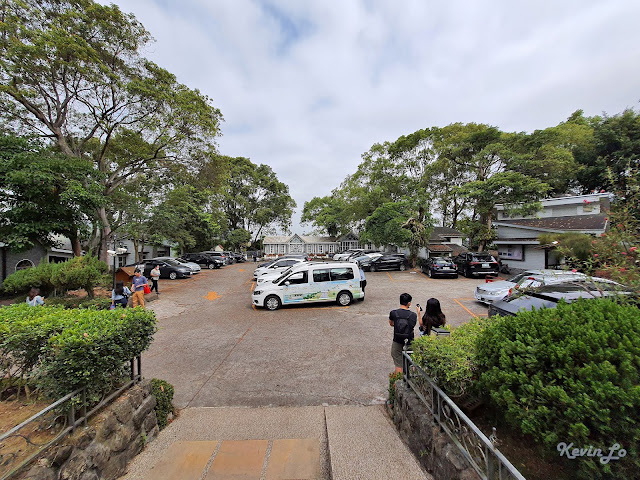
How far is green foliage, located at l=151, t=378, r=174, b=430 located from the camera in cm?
359

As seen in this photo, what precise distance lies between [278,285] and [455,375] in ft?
26.3

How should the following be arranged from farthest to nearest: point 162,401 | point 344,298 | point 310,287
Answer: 1. point 344,298
2. point 310,287
3. point 162,401

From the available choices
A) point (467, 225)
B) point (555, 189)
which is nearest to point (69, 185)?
point (467, 225)

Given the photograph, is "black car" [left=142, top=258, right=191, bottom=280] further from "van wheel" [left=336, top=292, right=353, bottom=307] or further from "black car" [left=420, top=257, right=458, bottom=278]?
"black car" [left=420, top=257, right=458, bottom=278]

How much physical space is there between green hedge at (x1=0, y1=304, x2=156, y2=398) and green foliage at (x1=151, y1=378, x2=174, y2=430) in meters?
0.63

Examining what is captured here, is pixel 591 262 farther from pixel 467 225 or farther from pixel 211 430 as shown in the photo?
pixel 467 225

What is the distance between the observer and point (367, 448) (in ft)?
9.77

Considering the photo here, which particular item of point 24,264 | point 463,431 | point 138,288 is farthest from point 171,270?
point 463,431

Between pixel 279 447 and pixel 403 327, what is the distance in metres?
2.36

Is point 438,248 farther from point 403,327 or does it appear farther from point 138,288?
point 138,288

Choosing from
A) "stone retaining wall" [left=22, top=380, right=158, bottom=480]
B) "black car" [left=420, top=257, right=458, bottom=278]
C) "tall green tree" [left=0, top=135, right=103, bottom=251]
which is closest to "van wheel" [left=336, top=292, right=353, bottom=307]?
"stone retaining wall" [left=22, top=380, right=158, bottom=480]

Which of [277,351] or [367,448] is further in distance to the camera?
[277,351]

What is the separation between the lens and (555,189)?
25391 mm

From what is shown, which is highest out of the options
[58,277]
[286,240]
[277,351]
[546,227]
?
[546,227]
